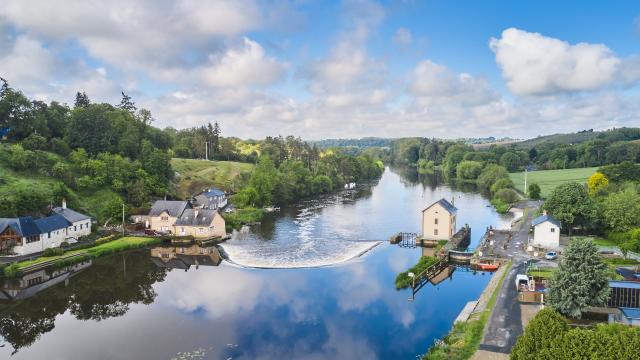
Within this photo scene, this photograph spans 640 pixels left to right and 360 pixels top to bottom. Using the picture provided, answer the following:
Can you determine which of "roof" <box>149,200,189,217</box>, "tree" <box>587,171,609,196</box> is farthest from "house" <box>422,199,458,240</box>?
"tree" <box>587,171,609,196</box>

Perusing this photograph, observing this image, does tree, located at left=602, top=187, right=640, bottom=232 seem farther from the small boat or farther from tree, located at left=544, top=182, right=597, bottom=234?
the small boat

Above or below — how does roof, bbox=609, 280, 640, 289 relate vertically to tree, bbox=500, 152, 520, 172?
below

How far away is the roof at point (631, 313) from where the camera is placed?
1093 inches

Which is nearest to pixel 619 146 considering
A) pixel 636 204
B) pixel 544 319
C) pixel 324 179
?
pixel 324 179

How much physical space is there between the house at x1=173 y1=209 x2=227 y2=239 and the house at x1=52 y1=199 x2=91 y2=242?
380 inches

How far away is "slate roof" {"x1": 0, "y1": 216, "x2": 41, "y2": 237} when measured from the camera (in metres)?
45.1

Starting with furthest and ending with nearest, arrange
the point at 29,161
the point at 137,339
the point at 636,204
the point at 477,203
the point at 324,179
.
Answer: the point at 324,179, the point at 477,203, the point at 29,161, the point at 636,204, the point at 137,339

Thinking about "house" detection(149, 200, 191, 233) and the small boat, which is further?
"house" detection(149, 200, 191, 233)

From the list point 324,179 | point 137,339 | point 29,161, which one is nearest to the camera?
point 137,339

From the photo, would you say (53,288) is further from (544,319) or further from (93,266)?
(544,319)

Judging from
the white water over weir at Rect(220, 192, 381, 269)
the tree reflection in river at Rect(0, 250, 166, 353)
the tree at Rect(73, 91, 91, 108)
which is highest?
the tree at Rect(73, 91, 91, 108)

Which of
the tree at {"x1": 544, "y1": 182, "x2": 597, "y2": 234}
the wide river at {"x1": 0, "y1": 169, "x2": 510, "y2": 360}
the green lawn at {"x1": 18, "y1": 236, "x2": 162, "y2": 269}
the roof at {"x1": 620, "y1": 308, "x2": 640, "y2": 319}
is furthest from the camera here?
the tree at {"x1": 544, "y1": 182, "x2": 597, "y2": 234}

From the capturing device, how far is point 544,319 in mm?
20344

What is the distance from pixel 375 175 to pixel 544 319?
5384 inches
